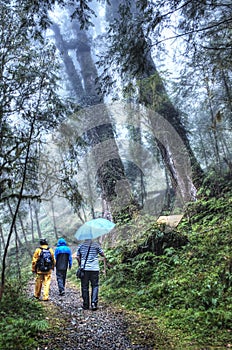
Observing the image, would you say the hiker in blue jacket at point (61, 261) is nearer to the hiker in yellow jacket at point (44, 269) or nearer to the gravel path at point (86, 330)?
the hiker in yellow jacket at point (44, 269)

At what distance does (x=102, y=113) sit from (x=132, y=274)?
13408 millimetres

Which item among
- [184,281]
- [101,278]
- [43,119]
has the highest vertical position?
[43,119]

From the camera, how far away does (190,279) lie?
21.7ft

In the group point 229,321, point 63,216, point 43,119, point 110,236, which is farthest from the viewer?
point 63,216

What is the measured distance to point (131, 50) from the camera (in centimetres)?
740

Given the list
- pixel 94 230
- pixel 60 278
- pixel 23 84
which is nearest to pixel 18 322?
pixel 94 230

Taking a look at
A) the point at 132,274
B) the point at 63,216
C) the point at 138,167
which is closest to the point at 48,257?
the point at 132,274

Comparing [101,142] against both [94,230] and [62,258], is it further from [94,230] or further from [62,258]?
[94,230]

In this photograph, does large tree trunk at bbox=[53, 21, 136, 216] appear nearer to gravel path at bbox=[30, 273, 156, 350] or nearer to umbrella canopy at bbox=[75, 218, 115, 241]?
umbrella canopy at bbox=[75, 218, 115, 241]

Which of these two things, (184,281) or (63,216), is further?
(63,216)

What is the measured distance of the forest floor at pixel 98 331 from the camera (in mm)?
4434

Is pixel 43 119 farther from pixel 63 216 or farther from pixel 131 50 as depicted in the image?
pixel 63 216

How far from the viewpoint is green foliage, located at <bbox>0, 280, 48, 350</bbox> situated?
3.99 meters

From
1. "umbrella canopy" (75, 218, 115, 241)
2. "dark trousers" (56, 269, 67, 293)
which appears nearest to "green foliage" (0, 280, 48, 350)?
"umbrella canopy" (75, 218, 115, 241)
